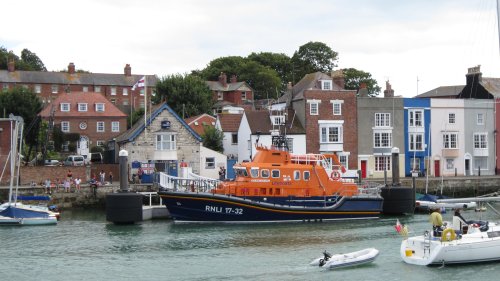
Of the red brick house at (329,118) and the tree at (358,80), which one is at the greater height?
the tree at (358,80)

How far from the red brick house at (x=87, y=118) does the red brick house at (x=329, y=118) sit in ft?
58.2

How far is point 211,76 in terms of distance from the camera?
10150cm

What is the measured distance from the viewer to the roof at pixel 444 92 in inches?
3075

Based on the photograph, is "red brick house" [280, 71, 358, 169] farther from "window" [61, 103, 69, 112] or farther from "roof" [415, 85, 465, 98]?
"roof" [415, 85, 465, 98]

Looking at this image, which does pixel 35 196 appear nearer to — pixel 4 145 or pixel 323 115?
pixel 4 145

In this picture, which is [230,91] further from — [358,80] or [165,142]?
[165,142]

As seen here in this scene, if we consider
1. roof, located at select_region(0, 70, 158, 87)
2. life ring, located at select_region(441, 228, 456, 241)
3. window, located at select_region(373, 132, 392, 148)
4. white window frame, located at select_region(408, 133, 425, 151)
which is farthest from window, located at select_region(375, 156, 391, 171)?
roof, located at select_region(0, 70, 158, 87)

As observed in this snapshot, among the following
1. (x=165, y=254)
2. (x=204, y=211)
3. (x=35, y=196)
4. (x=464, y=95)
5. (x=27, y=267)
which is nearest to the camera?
(x=27, y=267)

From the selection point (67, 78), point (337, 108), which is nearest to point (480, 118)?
point (337, 108)

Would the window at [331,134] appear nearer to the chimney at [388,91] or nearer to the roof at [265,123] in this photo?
the roof at [265,123]

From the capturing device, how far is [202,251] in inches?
1135

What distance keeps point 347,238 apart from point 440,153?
27.8 m

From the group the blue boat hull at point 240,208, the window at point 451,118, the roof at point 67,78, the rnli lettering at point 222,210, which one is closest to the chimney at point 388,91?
the window at point 451,118

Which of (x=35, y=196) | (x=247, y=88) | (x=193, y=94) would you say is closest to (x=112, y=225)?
(x=35, y=196)
